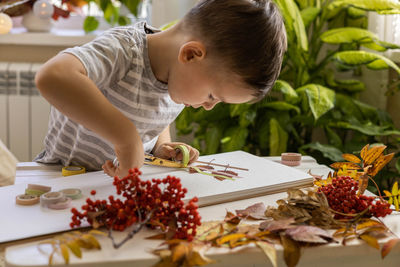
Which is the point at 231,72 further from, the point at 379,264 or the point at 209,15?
the point at 379,264

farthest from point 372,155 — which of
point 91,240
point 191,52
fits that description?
point 91,240

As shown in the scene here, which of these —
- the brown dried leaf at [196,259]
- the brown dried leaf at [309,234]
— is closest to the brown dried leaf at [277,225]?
the brown dried leaf at [309,234]

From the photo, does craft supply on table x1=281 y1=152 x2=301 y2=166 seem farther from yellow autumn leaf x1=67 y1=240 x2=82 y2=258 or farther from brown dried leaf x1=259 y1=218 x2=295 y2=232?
yellow autumn leaf x1=67 y1=240 x2=82 y2=258

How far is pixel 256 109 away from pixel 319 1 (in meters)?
0.57

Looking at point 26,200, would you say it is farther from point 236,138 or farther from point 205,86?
point 236,138

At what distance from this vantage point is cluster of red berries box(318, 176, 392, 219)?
69 centimetres

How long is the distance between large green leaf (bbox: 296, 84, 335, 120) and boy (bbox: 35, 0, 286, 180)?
760 mm

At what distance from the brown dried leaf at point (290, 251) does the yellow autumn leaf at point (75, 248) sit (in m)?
0.24

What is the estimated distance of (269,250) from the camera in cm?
56

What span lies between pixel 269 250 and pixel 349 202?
0.65 feet

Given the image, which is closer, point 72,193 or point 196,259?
point 196,259

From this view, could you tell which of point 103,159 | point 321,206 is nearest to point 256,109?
point 103,159

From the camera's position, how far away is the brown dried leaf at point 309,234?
0.58 m

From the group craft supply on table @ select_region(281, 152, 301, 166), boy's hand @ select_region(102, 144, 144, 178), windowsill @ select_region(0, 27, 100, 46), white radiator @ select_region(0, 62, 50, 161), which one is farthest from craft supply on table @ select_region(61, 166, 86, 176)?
A: windowsill @ select_region(0, 27, 100, 46)
